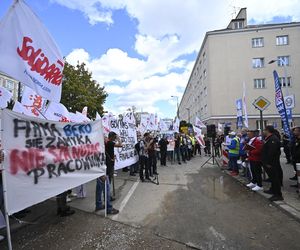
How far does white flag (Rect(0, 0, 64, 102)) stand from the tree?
22.9m

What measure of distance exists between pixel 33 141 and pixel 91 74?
28460 millimetres

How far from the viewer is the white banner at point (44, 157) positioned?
3199 mm

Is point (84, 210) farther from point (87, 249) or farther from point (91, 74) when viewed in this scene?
point (91, 74)

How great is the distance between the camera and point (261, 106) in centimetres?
855

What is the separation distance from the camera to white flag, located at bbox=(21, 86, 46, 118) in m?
6.63

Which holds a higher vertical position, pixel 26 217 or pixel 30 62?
pixel 30 62

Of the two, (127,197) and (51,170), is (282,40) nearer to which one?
(127,197)

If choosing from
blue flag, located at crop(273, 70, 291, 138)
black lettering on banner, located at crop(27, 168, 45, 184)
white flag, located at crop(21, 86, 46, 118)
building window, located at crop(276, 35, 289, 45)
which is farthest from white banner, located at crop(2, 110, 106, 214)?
building window, located at crop(276, 35, 289, 45)

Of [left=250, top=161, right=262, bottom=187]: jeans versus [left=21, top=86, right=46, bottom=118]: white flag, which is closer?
[left=21, top=86, right=46, bottom=118]: white flag

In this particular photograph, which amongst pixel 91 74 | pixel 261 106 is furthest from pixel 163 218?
pixel 91 74

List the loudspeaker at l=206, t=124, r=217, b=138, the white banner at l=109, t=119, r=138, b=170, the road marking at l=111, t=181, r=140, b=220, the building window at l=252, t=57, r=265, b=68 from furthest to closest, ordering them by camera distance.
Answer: the building window at l=252, t=57, r=265, b=68 < the loudspeaker at l=206, t=124, r=217, b=138 < the white banner at l=109, t=119, r=138, b=170 < the road marking at l=111, t=181, r=140, b=220

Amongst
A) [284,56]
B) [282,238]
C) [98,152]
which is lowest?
[282,238]

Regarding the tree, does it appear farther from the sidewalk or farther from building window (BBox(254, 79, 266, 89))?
building window (BBox(254, 79, 266, 89))

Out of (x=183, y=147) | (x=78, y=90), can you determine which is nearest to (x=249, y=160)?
(x=183, y=147)
